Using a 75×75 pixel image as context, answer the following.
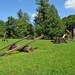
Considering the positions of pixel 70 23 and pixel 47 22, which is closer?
pixel 47 22

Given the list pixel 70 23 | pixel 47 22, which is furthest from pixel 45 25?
pixel 70 23

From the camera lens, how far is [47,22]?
72188mm

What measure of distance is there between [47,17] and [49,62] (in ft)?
191

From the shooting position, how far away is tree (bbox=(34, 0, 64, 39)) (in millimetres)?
70875

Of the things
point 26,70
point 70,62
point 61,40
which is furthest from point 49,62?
point 61,40

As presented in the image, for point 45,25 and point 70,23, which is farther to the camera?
point 70,23

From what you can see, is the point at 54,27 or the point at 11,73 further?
the point at 54,27

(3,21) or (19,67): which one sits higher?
(3,21)

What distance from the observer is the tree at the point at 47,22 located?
70875mm

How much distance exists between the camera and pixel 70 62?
14.7 m

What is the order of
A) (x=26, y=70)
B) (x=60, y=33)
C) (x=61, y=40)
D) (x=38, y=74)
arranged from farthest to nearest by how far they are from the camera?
(x=60, y=33), (x=61, y=40), (x=26, y=70), (x=38, y=74)

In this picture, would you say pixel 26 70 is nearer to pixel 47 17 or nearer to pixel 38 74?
pixel 38 74

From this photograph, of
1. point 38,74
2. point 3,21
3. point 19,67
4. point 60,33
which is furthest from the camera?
point 3,21

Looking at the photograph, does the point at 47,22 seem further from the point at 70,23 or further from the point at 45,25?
the point at 70,23
